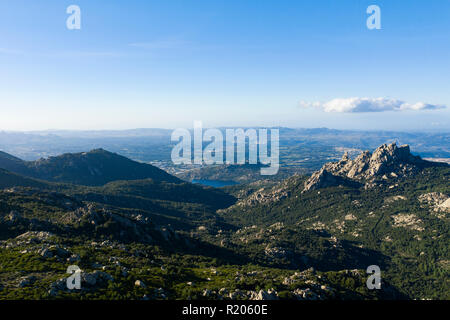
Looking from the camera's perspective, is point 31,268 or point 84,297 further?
point 31,268

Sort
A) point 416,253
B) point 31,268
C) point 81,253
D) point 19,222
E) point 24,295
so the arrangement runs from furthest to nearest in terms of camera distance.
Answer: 1. point 416,253
2. point 19,222
3. point 81,253
4. point 31,268
5. point 24,295

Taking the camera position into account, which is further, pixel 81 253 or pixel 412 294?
pixel 412 294
